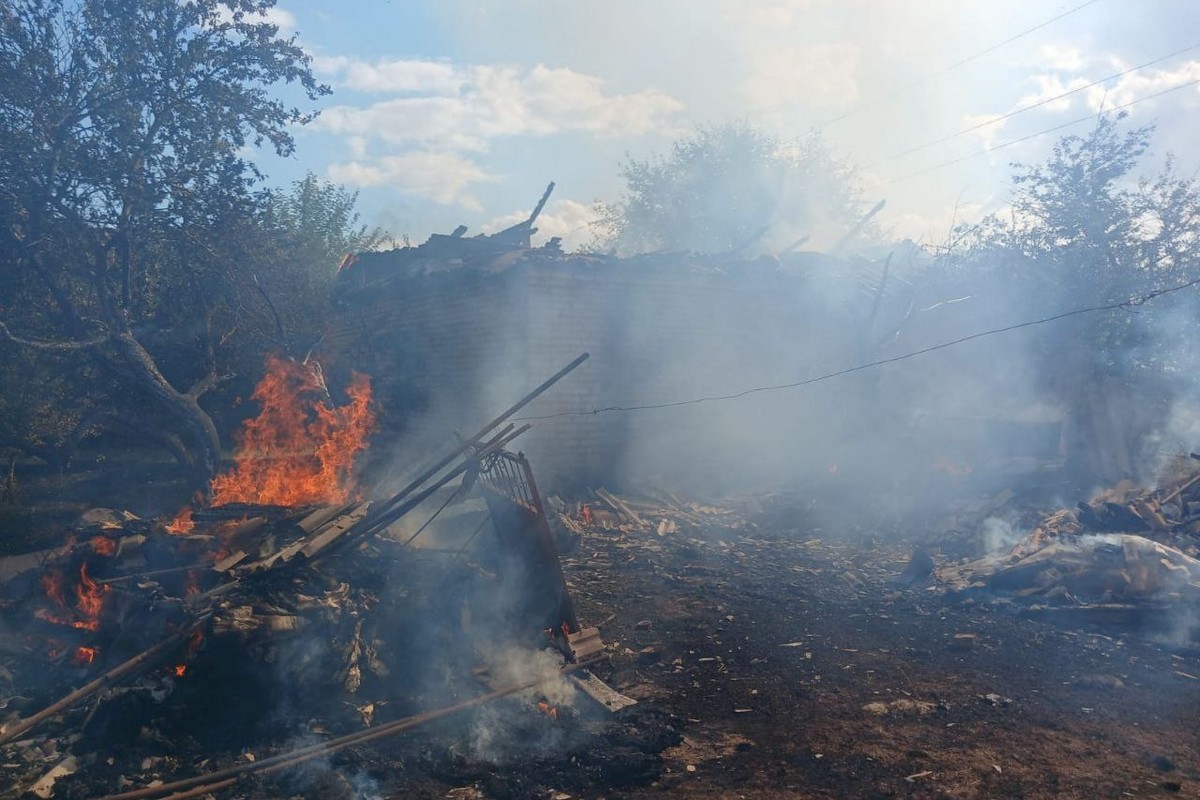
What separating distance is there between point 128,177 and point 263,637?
7.98 m

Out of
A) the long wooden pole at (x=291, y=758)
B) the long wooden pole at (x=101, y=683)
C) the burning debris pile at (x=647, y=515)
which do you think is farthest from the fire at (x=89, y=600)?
the burning debris pile at (x=647, y=515)

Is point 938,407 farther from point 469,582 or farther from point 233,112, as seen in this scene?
point 233,112

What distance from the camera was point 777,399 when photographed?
51.7 feet

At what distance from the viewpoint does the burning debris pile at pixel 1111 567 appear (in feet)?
25.6

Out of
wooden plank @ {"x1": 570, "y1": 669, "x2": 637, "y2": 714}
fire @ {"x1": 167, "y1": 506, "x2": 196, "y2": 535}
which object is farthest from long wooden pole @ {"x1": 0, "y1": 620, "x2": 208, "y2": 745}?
wooden plank @ {"x1": 570, "y1": 669, "x2": 637, "y2": 714}

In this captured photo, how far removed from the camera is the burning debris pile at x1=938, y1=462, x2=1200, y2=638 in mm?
7805

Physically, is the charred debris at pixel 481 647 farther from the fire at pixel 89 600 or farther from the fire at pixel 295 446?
the fire at pixel 295 446

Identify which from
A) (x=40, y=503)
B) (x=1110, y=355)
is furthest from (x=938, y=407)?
(x=40, y=503)

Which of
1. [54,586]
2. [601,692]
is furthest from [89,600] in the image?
[601,692]

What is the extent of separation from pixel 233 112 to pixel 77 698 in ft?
30.3

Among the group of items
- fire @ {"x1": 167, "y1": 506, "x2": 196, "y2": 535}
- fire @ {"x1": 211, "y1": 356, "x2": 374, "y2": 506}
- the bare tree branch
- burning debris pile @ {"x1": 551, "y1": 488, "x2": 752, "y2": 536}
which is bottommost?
burning debris pile @ {"x1": 551, "y1": 488, "x2": 752, "y2": 536}

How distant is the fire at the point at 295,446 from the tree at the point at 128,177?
1.16 m

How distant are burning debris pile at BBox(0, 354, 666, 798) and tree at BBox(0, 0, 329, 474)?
149 inches

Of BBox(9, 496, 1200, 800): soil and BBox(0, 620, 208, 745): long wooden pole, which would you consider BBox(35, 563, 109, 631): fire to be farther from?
BBox(9, 496, 1200, 800): soil
